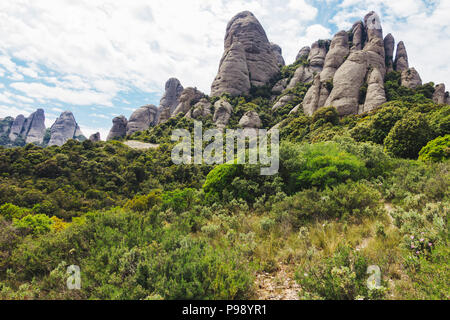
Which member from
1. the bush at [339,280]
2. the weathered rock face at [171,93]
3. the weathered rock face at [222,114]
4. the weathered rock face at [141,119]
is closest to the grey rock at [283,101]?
the weathered rock face at [222,114]

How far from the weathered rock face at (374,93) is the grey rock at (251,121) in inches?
716

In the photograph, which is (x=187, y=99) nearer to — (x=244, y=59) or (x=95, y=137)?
(x=244, y=59)

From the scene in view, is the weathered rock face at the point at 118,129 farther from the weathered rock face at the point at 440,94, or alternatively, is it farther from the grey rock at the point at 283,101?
the weathered rock face at the point at 440,94

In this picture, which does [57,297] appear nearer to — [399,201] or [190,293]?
[190,293]

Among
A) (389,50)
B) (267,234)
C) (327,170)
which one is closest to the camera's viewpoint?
(267,234)

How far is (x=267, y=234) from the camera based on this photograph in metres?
5.56

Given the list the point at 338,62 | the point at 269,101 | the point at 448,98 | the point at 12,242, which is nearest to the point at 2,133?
the point at 269,101

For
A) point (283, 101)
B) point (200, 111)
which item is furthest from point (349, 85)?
point (200, 111)

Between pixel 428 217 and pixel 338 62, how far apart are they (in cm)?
4895

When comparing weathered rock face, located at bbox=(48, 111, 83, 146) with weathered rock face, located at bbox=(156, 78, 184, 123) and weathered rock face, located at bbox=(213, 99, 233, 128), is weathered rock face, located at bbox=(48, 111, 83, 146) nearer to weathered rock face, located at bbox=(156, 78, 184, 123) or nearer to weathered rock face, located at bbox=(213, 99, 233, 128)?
weathered rock face, located at bbox=(156, 78, 184, 123)

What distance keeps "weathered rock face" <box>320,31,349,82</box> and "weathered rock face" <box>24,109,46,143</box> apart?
464 feet

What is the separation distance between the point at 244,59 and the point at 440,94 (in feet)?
146

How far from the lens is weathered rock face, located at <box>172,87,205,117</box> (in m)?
51.7

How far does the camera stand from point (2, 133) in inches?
3996
